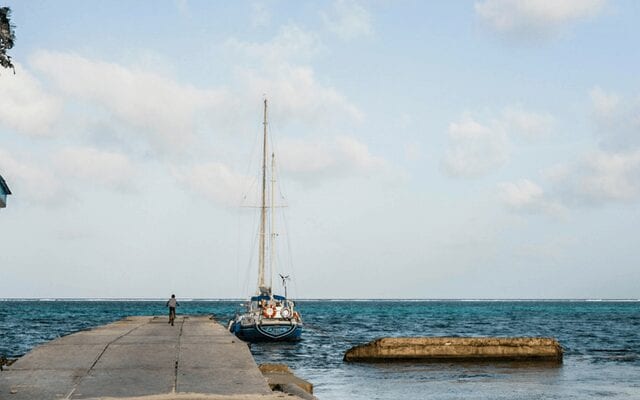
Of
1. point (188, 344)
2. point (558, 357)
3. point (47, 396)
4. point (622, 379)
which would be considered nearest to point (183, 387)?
point (47, 396)

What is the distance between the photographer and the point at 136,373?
1583 cm

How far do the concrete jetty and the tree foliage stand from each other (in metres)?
5.71

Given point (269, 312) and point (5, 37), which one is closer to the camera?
point (5, 37)

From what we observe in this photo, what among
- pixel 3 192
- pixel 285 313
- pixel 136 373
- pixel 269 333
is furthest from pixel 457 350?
pixel 3 192

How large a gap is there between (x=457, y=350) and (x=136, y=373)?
1788 cm

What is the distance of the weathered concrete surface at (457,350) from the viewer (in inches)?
1203

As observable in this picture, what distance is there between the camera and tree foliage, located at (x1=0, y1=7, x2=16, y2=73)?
11766 millimetres

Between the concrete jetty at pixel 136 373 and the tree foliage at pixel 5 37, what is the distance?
571cm

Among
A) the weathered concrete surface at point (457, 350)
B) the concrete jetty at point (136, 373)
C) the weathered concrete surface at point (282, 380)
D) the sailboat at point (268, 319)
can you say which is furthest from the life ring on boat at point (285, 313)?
the weathered concrete surface at point (282, 380)

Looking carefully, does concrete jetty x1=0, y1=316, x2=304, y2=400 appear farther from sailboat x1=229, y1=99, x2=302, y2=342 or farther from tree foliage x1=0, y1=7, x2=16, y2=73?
sailboat x1=229, y1=99, x2=302, y2=342

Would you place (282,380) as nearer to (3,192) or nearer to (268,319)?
(3,192)

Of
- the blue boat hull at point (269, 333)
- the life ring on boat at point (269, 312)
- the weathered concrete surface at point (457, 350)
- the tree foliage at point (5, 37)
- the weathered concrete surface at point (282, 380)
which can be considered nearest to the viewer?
the tree foliage at point (5, 37)

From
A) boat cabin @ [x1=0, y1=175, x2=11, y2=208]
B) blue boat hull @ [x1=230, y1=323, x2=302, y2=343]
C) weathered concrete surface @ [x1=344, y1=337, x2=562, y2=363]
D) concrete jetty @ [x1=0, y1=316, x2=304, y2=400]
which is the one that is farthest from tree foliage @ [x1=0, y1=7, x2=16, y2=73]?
blue boat hull @ [x1=230, y1=323, x2=302, y2=343]

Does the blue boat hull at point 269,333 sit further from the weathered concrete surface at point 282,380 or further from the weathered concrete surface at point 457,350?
the weathered concrete surface at point 282,380
